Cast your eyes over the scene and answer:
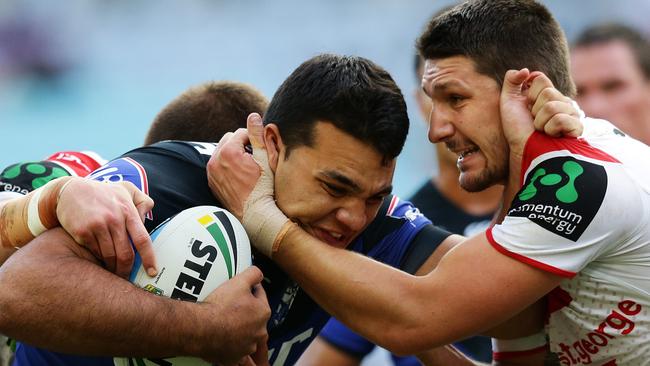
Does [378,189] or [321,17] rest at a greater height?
[378,189]

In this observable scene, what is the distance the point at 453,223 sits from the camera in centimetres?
666

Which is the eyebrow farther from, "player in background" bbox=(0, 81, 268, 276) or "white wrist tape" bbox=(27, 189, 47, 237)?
"player in background" bbox=(0, 81, 268, 276)

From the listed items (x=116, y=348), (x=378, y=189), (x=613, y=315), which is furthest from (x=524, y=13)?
(x=116, y=348)

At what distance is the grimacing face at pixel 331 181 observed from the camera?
141 inches

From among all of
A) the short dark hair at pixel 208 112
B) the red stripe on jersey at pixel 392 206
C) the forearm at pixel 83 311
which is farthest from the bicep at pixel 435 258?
the forearm at pixel 83 311

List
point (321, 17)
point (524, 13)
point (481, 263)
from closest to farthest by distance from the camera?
point (481, 263)
point (524, 13)
point (321, 17)

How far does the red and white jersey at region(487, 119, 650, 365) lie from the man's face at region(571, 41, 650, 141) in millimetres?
3600

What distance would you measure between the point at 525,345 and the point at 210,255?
4.82ft

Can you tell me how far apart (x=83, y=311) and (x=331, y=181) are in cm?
98

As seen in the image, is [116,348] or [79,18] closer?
[116,348]

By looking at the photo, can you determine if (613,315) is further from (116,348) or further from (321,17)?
(321,17)

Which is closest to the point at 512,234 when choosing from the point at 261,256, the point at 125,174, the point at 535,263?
the point at 535,263

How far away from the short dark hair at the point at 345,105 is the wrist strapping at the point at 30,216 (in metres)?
0.85

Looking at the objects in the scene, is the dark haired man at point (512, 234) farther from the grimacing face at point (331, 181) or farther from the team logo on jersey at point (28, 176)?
the team logo on jersey at point (28, 176)
